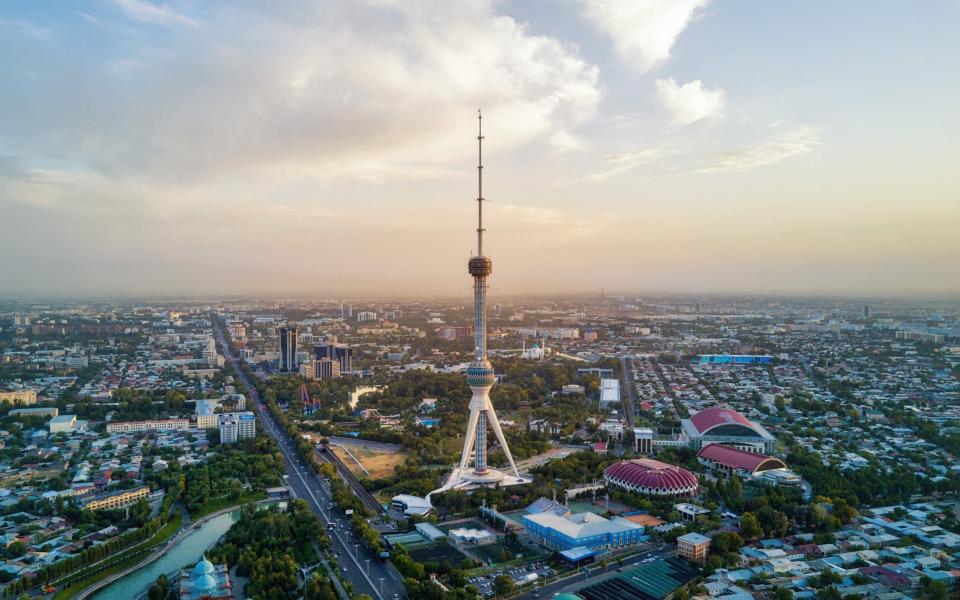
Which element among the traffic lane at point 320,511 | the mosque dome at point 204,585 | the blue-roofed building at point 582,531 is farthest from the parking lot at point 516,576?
the mosque dome at point 204,585

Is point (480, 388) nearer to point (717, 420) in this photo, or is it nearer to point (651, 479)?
point (651, 479)

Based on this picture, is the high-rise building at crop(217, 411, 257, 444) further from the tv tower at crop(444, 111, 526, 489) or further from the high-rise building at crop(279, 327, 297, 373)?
the high-rise building at crop(279, 327, 297, 373)

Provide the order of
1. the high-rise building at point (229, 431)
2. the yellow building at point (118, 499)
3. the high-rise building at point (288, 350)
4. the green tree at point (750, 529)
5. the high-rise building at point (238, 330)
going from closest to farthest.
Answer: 1. the green tree at point (750, 529)
2. the yellow building at point (118, 499)
3. the high-rise building at point (229, 431)
4. the high-rise building at point (288, 350)
5. the high-rise building at point (238, 330)

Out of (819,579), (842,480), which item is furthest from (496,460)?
(819,579)

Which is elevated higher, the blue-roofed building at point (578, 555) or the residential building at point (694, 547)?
the residential building at point (694, 547)

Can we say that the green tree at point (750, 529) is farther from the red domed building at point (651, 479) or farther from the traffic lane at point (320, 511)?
the traffic lane at point (320, 511)

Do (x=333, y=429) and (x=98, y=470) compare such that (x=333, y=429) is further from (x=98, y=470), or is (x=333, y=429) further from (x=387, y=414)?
(x=98, y=470)
